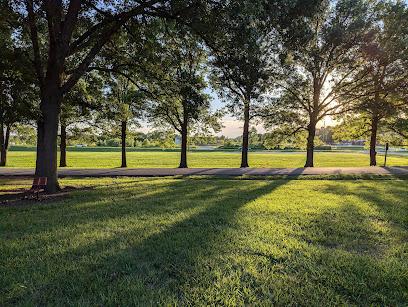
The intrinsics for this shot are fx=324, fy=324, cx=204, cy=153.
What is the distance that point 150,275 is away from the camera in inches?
145

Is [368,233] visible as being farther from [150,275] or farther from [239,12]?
[239,12]

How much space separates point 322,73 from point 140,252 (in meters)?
22.3

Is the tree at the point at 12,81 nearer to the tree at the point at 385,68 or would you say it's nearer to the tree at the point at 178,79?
the tree at the point at 178,79

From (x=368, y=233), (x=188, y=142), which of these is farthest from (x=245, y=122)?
(x=368, y=233)

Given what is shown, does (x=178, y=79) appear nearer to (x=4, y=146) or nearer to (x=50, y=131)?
(x=50, y=131)

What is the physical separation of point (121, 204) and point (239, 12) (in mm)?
5499

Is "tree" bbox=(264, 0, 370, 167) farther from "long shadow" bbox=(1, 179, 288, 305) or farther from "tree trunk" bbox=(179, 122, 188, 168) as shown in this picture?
"long shadow" bbox=(1, 179, 288, 305)

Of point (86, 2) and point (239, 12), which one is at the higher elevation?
point (86, 2)

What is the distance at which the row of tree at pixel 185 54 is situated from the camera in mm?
8867

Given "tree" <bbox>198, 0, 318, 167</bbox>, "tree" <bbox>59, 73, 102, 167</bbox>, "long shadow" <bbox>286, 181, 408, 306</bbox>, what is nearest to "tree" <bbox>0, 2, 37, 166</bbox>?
"tree" <bbox>59, 73, 102, 167</bbox>

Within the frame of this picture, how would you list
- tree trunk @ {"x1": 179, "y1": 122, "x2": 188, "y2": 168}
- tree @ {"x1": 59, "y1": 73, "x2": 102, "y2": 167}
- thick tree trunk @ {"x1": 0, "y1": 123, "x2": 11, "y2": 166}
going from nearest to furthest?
tree @ {"x1": 59, "y1": 73, "x2": 102, "y2": 167}
tree trunk @ {"x1": 179, "y1": 122, "x2": 188, "y2": 168}
thick tree trunk @ {"x1": 0, "y1": 123, "x2": 11, "y2": 166}

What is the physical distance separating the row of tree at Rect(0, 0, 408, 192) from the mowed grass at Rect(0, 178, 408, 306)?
14.3ft

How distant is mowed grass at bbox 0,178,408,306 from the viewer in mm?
3268

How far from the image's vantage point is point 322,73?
76.8 ft
